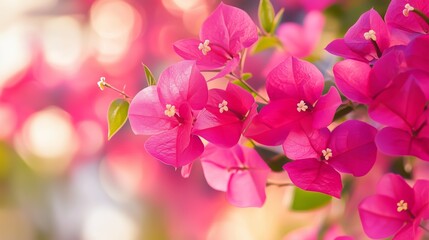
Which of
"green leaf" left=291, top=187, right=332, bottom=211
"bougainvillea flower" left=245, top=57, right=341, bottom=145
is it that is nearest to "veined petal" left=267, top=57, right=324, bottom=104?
"bougainvillea flower" left=245, top=57, right=341, bottom=145

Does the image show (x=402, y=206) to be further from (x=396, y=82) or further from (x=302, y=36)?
(x=302, y=36)

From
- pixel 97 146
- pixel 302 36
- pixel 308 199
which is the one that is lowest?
pixel 97 146

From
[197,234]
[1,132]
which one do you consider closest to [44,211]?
[1,132]

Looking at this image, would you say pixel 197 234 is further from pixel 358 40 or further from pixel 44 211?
pixel 358 40

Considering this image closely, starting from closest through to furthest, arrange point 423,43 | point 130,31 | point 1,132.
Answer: point 423,43, point 1,132, point 130,31

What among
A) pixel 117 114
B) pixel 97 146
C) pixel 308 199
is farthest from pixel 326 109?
pixel 97 146

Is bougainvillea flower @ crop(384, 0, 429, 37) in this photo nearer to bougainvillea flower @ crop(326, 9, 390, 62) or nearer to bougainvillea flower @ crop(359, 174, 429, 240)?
bougainvillea flower @ crop(326, 9, 390, 62)
